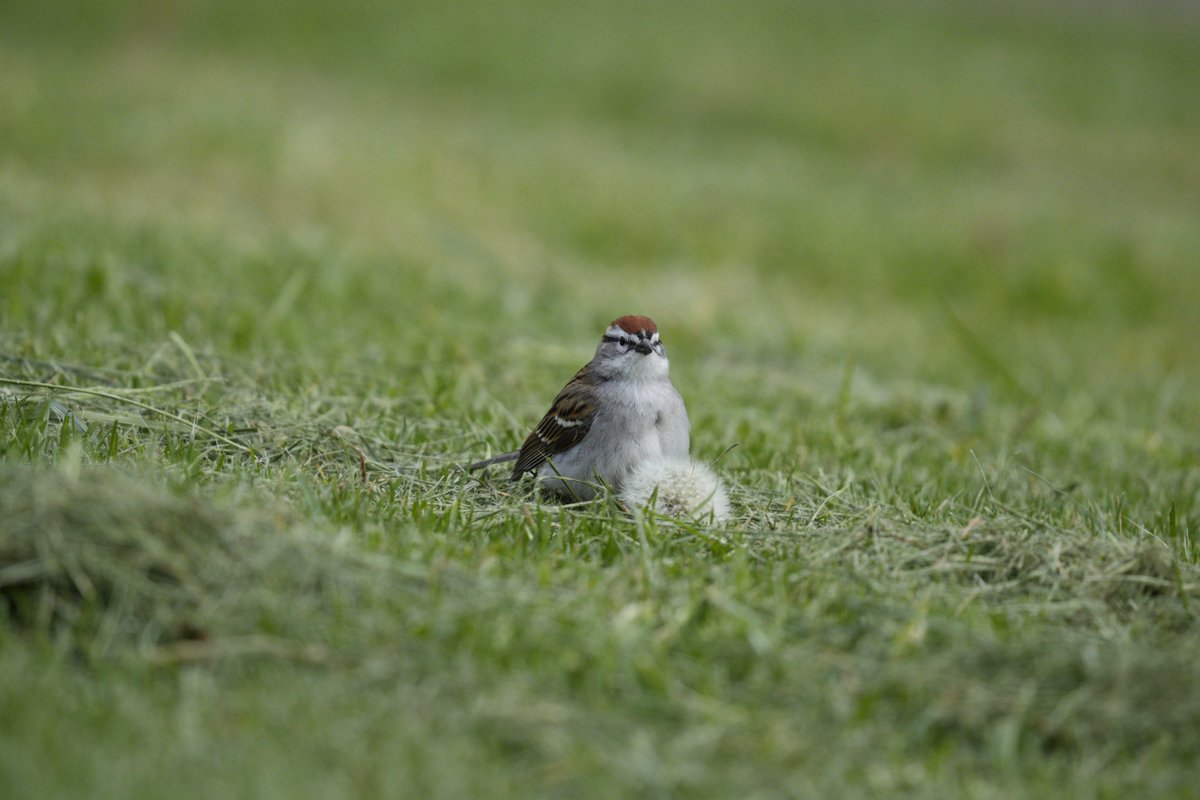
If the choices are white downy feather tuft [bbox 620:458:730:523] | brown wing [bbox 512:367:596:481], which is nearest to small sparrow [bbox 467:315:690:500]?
brown wing [bbox 512:367:596:481]

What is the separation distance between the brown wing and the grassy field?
165 mm

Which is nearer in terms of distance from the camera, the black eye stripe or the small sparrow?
the small sparrow

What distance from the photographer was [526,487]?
4691 mm

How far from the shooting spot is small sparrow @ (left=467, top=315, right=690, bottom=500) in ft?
14.9

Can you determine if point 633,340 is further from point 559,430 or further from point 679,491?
point 679,491

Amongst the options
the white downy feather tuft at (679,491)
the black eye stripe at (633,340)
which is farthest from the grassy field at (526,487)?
the black eye stripe at (633,340)

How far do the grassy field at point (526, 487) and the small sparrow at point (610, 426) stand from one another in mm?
198

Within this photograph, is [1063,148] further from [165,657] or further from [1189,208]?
[165,657]

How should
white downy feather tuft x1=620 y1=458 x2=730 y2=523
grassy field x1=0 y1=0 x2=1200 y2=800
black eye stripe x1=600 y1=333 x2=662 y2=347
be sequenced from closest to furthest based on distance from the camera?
grassy field x1=0 y1=0 x2=1200 y2=800 → white downy feather tuft x1=620 y1=458 x2=730 y2=523 → black eye stripe x1=600 y1=333 x2=662 y2=347

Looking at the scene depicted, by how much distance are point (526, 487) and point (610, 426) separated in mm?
421

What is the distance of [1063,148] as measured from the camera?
19203 mm

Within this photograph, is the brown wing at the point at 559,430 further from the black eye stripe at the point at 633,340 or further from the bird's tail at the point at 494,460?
the black eye stripe at the point at 633,340

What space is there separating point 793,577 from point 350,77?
60.2ft

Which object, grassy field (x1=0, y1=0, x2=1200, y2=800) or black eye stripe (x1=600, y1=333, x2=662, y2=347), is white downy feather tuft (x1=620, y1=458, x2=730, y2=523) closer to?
grassy field (x1=0, y1=0, x2=1200, y2=800)
